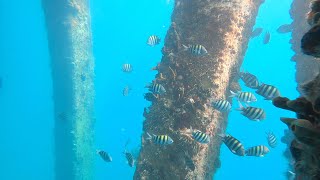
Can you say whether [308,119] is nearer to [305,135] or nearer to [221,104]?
[305,135]

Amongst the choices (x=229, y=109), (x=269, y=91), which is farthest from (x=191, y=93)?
(x=269, y=91)

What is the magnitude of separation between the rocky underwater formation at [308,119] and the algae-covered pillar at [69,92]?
1368cm

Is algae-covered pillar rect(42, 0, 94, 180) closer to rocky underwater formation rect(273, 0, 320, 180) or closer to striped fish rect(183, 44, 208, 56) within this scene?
striped fish rect(183, 44, 208, 56)

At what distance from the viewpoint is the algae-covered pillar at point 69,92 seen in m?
15.1

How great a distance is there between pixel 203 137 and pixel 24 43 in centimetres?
10741

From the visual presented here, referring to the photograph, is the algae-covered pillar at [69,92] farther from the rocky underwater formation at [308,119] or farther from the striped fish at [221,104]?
the rocky underwater formation at [308,119]

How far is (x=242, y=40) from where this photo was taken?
289 inches

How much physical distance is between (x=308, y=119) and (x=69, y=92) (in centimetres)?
1435

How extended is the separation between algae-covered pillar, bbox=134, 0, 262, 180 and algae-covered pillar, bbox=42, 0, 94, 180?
345 inches

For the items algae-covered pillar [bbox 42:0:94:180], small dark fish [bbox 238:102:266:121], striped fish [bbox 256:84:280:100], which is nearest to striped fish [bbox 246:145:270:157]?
small dark fish [bbox 238:102:266:121]

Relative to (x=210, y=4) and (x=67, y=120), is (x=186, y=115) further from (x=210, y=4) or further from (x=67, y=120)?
(x=67, y=120)

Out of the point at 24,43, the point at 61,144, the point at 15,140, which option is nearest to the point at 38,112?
the point at 15,140

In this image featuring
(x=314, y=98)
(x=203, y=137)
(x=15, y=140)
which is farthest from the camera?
(x=15, y=140)

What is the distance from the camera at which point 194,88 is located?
6812 millimetres
